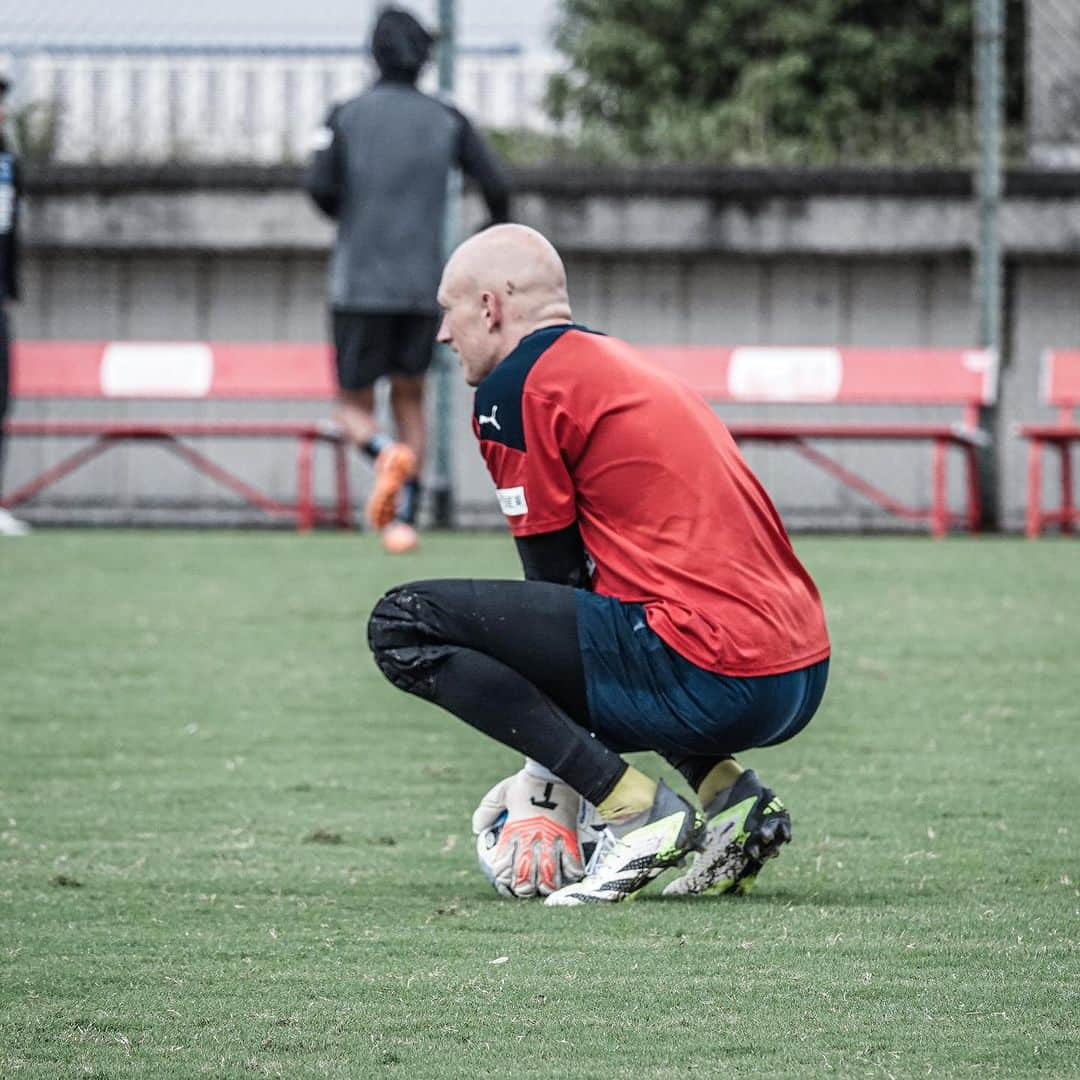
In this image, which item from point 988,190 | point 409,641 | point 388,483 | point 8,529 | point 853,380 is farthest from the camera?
point 853,380

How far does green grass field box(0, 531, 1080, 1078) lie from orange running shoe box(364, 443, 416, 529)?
461mm

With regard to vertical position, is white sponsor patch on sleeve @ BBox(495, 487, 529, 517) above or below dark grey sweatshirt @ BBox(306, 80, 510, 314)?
below

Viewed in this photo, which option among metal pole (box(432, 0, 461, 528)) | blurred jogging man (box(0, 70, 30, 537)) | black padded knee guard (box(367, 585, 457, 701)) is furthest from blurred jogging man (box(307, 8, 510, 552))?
black padded knee guard (box(367, 585, 457, 701))

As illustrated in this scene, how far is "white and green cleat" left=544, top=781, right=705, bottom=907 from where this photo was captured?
11.2 feet

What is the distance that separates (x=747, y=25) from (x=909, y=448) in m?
12.3

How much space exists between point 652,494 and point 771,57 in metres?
22.0

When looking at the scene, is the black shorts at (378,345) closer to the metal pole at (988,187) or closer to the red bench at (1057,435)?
the red bench at (1057,435)

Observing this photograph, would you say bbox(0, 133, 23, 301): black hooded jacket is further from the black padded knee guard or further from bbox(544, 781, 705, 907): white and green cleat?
bbox(544, 781, 705, 907): white and green cleat

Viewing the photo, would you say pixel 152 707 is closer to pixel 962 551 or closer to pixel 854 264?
pixel 962 551

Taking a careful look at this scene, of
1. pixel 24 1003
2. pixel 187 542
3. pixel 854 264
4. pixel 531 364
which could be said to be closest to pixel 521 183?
pixel 854 264

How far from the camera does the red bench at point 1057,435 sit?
11961 mm

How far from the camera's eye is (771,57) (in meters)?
24.6

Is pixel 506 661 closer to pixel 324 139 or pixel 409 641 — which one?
pixel 409 641

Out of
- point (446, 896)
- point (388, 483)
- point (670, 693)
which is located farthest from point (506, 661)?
point (388, 483)
